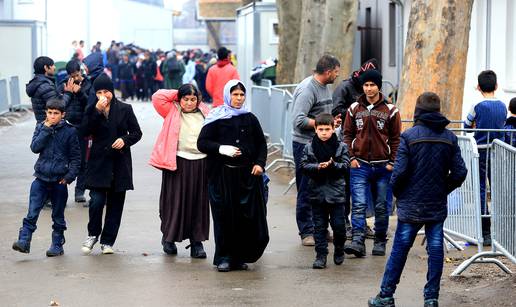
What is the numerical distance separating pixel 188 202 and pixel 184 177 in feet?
0.78

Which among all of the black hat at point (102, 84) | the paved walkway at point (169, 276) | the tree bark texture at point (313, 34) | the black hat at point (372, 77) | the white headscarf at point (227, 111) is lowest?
the paved walkway at point (169, 276)

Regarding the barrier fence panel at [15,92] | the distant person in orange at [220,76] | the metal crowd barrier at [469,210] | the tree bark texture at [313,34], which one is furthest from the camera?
the barrier fence panel at [15,92]

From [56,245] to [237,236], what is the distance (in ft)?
6.32

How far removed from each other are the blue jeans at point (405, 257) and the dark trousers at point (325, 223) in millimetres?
1837

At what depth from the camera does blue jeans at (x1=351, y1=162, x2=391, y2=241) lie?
1102 centimetres

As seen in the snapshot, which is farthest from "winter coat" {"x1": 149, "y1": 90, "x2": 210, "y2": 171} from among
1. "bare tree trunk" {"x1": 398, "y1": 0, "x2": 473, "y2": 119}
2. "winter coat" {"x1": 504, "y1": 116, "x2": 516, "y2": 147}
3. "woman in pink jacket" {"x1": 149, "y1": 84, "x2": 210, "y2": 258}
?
"bare tree trunk" {"x1": 398, "y1": 0, "x2": 473, "y2": 119}

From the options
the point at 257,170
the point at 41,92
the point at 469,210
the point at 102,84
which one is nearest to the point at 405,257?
the point at 257,170

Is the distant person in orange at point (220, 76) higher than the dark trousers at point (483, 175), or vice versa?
the distant person in orange at point (220, 76)

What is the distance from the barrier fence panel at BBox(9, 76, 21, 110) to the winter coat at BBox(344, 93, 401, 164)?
21.3m

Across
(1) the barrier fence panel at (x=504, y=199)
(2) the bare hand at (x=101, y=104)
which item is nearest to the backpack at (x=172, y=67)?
(2) the bare hand at (x=101, y=104)

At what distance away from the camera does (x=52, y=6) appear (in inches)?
1929

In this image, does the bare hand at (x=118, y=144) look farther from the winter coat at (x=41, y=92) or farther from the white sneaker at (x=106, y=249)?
the winter coat at (x=41, y=92)

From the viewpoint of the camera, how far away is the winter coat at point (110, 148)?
11297 millimetres

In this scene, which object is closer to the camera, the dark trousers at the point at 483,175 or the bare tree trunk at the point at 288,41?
the dark trousers at the point at 483,175
